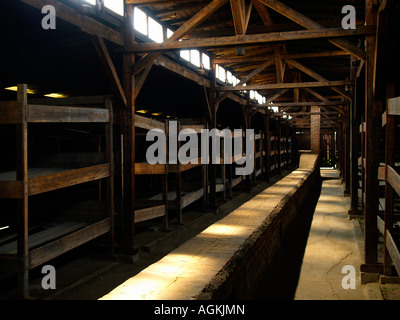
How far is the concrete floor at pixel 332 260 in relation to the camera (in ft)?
18.3

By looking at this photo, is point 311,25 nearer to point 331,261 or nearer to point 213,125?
point 331,261

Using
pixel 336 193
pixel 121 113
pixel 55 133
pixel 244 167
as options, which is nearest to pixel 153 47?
pixel 121 113

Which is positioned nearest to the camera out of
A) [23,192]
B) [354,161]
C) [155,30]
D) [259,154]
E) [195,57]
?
[23,192]

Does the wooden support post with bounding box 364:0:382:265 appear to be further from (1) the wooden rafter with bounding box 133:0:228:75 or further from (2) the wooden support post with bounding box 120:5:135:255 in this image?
(2) the wooden support post with bounding box 120:5:135:255

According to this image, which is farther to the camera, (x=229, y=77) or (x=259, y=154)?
(x=259, y=154)

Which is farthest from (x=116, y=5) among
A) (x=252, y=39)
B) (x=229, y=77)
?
(x=229, y=77)

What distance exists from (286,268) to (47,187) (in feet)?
14.7

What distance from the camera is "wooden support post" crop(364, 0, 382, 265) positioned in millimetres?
5500

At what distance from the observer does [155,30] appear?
895 centimetres

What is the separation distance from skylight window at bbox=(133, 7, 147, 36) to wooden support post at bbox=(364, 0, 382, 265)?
4.71 m

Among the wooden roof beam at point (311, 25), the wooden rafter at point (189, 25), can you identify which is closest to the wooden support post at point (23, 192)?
the wooden rafter at point (189, 25)

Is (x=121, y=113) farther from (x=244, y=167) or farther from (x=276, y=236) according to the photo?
(x=244, y=167)

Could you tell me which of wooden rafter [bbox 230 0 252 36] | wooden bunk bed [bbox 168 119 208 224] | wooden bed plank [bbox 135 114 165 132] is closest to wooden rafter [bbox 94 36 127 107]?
wooden bed plank [bbox 135 114 165 132]

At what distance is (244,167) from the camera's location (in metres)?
16.1
